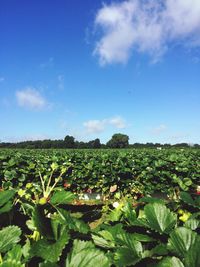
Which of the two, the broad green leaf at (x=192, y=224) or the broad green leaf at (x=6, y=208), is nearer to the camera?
the broad green leaf at (x=192, y=224)

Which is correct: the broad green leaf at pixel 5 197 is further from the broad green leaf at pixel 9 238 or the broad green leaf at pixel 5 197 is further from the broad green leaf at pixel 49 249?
the broad green leaf at pixel 49 249

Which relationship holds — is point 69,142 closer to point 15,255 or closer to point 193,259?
point 15,255

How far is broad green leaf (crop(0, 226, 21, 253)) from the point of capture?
1012 mm

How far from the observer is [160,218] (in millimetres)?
1141

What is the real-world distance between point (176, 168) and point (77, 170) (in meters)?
3.62

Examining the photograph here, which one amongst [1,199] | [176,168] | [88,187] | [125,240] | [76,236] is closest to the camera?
[125,240]

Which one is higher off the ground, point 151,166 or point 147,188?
point 151,166

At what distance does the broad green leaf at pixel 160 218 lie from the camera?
110 cm

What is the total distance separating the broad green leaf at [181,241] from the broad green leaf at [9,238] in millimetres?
472

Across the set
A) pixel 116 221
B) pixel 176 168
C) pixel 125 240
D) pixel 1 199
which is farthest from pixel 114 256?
pixel 176 168

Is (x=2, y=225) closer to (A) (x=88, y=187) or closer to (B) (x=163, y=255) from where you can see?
(B) (x=163, y=255)

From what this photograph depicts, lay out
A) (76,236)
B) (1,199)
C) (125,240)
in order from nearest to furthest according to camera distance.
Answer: (125,240) < (76,236) < (1,199)

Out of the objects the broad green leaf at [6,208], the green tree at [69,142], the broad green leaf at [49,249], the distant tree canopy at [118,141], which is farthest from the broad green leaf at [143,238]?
the distant tree canopy at [118,141]

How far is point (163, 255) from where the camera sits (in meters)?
0.96
